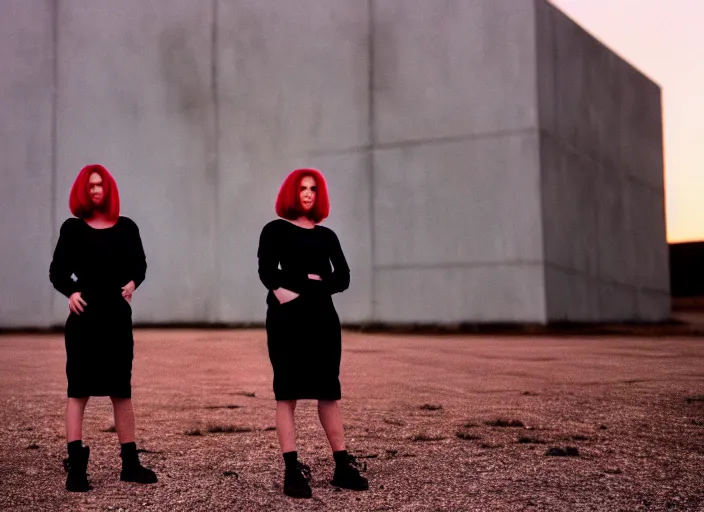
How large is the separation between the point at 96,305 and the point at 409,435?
89.1 inches

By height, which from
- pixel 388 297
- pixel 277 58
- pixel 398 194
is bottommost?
pixel 388 297

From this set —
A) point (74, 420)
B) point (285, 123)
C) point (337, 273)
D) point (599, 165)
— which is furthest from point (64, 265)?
point (599, 165)

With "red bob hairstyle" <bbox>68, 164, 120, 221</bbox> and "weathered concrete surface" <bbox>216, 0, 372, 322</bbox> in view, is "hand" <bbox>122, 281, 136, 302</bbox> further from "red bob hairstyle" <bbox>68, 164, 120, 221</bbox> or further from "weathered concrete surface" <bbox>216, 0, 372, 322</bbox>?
"weathered concrete surface" <bbox>216, 0, 372, 322</bbox>

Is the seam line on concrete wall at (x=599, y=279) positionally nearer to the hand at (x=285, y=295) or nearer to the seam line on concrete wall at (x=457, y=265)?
the seam line on concrete wall at (x=457, y=265)

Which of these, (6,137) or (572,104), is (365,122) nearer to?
(572,104)

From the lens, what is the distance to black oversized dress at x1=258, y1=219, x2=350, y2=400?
3.40 metres

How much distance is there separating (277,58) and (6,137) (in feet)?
19.1

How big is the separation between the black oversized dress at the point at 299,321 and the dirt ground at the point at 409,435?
0.47 metres

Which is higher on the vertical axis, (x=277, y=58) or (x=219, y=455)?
(x=277, y=58)

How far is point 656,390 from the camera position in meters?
6.97

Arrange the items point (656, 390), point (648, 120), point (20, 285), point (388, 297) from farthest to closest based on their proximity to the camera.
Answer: point (648, 120) → point (20, 285) → point (388, 297) → point (656, 390)

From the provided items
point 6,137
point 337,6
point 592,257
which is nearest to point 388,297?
point 592,257

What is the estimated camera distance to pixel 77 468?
11.5 feet

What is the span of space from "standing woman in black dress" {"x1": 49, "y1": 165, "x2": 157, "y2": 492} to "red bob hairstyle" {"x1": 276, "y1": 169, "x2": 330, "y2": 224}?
65cm
